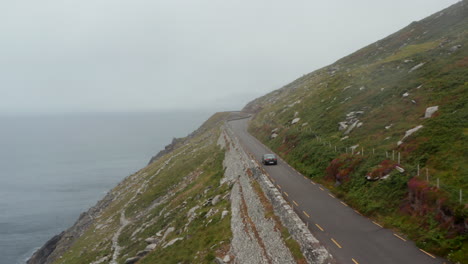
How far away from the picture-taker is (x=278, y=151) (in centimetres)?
5200

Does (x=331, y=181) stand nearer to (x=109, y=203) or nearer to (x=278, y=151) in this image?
(x=278, y=151)

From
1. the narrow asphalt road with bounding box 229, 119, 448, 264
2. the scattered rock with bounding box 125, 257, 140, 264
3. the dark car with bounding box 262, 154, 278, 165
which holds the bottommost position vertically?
the scattered rock with bounding box 125, 257, 140, 264

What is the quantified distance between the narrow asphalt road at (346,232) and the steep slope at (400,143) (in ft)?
3.17

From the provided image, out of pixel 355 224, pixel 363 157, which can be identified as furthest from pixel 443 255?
pixel 363 157

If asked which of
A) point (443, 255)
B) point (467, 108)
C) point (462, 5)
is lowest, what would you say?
point (443, 255)

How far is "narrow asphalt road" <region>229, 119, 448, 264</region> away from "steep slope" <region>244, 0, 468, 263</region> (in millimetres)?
966

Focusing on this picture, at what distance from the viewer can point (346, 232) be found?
69.8 ft

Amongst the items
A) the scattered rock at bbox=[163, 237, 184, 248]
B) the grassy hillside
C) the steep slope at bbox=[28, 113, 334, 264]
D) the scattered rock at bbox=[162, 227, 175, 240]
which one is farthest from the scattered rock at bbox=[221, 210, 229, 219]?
the scattered rock at bbox=[162, 227, 175, 240]

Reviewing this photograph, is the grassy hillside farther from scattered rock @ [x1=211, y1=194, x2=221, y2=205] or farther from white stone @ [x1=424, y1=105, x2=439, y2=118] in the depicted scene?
white stone @ [x1=424, y1=105, x2=439, y2=118]

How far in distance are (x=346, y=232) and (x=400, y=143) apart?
45.8 feet

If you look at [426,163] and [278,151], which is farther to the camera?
[278,151]

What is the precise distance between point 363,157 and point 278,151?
21.2 metres

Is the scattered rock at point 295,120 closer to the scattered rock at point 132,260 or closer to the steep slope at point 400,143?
the steep slope at point 400,143

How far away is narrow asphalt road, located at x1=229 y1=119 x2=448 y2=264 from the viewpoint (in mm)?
17516
